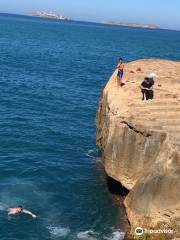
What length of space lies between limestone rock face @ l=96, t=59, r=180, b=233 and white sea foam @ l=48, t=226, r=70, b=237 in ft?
14.1

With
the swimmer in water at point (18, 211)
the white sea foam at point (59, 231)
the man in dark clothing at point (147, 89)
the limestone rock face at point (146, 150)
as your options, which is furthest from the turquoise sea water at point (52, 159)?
the man in dark clothing at point (147, 89)

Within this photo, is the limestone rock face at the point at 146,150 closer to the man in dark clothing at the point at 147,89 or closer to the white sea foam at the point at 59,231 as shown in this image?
the man in dark clothing at the point at 147,89

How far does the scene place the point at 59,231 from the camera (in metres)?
31.2

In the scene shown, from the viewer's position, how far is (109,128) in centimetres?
3303

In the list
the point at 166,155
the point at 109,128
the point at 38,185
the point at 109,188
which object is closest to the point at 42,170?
the point at 38,185

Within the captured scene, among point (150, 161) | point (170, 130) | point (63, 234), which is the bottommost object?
point (63, 234)

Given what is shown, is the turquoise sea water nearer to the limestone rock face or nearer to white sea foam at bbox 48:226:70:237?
white sea foam at bbox 48:226:70:237

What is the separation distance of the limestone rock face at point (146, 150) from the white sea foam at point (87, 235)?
9.38ft

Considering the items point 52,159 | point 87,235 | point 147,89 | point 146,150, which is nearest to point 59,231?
point 87,235

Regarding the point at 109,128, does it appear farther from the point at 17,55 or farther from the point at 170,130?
the point at 17,55

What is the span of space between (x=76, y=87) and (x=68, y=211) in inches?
1520

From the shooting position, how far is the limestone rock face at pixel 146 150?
27.5m

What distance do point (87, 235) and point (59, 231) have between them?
1819mm

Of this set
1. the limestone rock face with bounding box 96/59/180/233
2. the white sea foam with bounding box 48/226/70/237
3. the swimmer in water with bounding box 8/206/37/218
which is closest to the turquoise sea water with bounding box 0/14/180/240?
the white sea foam with bounding box 48/226/70/237
